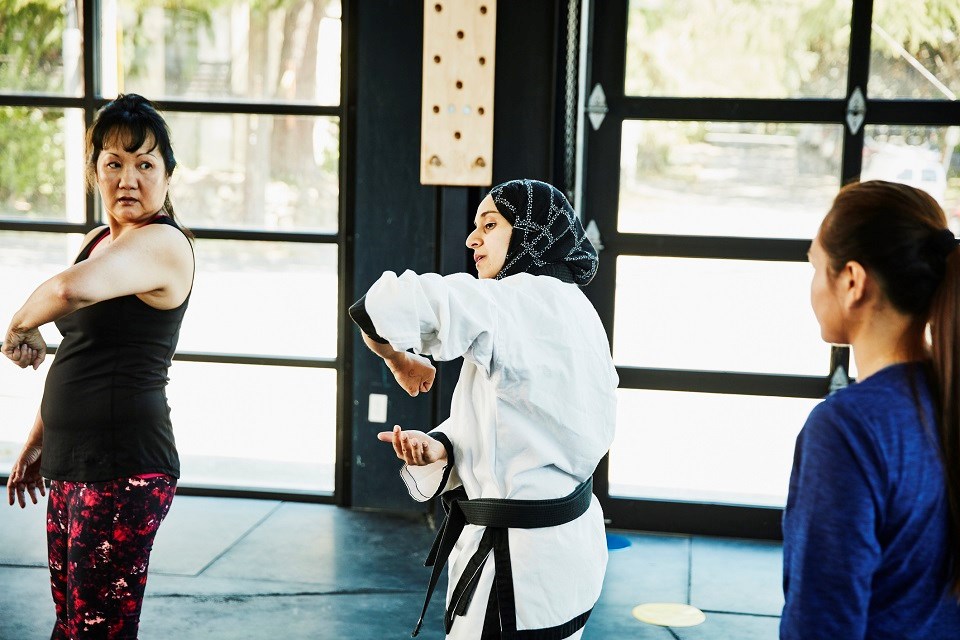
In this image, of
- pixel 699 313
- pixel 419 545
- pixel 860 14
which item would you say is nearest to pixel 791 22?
pixel 860 14

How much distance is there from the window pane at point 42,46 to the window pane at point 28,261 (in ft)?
2.13

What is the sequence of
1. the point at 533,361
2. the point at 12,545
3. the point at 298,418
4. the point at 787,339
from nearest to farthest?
the point at 533,361 < the point at 12,545 < the point at 787,339 < the point at 298,418

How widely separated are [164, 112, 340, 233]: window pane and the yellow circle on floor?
81.7 inches

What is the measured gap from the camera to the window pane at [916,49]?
397 cm

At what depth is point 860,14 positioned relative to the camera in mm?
3967

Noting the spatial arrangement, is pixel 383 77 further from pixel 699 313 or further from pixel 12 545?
pixel 12 545

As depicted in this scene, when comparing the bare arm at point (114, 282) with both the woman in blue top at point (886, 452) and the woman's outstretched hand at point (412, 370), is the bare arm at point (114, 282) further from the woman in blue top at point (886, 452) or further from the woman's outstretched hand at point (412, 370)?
the woman in blue top at point (886, 452)

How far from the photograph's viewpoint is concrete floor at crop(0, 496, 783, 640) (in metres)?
3.25

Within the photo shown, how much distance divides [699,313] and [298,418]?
70.9 inches

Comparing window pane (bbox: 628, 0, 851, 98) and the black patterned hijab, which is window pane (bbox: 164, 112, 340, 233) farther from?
the black patterned hijab

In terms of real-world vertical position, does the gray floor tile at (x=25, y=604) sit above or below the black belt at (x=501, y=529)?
below

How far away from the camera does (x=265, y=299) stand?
4574mm

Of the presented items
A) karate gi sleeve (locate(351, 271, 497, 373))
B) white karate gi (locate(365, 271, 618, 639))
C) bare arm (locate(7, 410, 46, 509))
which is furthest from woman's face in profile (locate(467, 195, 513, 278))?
bare arm (locate(7, 410, 46, 509))

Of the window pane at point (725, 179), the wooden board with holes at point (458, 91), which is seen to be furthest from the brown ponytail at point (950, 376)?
the window pane at point (725, 179)
